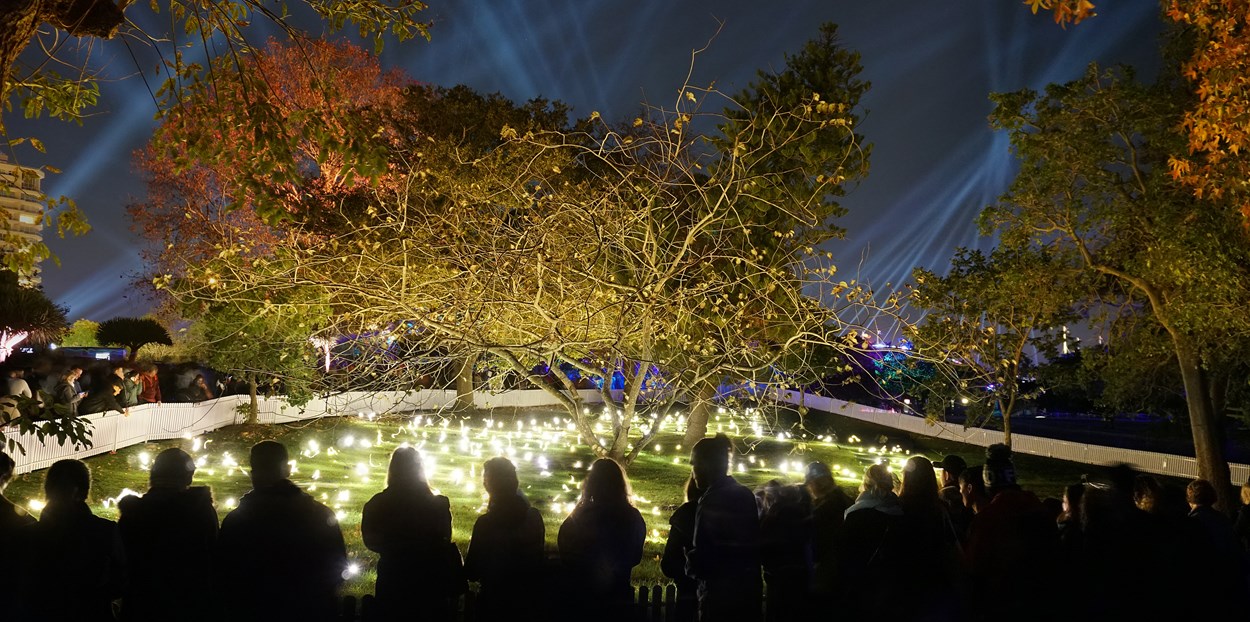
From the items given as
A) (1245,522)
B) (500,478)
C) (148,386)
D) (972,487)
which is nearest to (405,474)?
(500,478)

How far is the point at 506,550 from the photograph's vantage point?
460cm

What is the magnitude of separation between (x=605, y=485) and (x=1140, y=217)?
13672 mm

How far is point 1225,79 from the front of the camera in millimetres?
8906

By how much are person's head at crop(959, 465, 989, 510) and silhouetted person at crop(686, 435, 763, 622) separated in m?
2.63

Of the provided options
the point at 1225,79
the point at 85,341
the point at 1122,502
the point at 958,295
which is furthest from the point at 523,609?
the point at 85,341

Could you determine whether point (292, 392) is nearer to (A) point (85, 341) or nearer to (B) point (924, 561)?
(B) point (924, 561)

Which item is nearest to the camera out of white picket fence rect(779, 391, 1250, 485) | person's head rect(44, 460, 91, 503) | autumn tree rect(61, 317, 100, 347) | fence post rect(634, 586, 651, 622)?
person's head rect(44, 460, 91, 503)

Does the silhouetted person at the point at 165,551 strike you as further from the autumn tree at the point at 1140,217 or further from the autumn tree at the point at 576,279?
the autumn tree at the point at 1140,217

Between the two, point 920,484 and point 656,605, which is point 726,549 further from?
point 920,484

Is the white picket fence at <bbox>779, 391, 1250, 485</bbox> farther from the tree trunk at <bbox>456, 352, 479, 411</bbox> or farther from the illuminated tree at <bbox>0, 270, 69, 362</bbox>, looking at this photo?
the illuminated tree at <bbox>0, 270, 69, 362</bbox>

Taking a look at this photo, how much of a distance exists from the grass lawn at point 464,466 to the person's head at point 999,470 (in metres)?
3.42

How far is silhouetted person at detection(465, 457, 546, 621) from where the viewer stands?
461 centimetres

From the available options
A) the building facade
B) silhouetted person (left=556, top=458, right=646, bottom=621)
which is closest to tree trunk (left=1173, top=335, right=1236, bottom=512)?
silhouetted person (left=556, top=458, right=646, bottom=621)

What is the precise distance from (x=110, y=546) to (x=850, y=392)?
42807 millimetres
